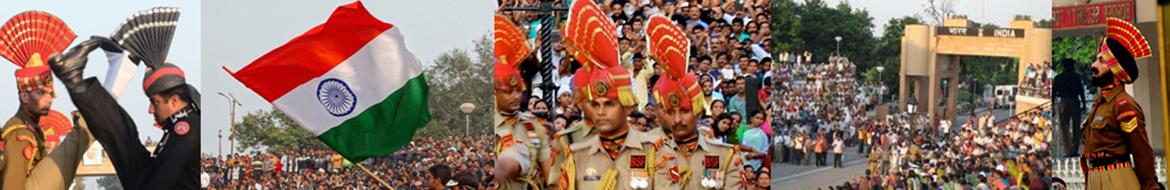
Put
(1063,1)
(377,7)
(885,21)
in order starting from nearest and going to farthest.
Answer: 1. (377,7)
2. (885,21)
3. (1063,1)

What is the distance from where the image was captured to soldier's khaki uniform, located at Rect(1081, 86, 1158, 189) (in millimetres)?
8883

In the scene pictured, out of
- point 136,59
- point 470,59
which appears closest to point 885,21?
point 470,59

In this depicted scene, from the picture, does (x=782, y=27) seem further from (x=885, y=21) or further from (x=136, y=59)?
(x=136, y=59)

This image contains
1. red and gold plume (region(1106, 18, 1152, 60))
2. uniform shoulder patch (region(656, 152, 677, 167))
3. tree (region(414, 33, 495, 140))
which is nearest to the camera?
tree (region(414, 33, 495, 140))

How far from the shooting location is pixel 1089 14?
34.8 feet

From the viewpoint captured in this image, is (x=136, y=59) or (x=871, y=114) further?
(x=871, y=114)

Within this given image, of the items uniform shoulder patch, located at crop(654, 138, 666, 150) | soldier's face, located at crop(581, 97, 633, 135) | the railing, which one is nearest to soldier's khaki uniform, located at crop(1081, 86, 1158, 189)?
the railing

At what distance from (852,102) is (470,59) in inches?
127

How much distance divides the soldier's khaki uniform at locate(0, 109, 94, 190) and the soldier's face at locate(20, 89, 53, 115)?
54 millimetres

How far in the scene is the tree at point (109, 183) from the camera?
28.1 feet

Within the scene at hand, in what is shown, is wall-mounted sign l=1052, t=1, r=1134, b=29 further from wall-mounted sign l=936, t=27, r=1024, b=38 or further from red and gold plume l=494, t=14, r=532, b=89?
red and gold plume l=494, t=14, r=532, b=89

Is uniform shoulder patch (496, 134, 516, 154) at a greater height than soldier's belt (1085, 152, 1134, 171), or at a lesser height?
greater

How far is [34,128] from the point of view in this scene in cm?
853

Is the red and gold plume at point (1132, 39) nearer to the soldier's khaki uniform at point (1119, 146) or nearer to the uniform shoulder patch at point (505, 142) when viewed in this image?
the soldier's khaki uniform at point (1119, 146)
